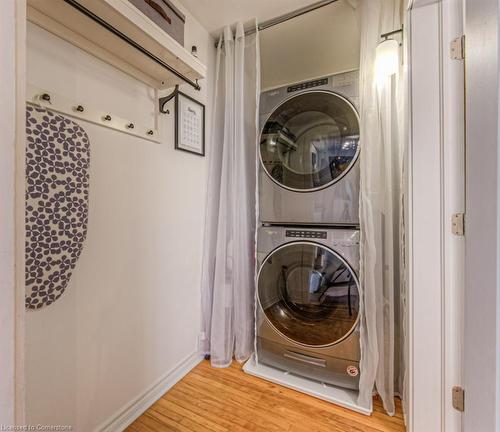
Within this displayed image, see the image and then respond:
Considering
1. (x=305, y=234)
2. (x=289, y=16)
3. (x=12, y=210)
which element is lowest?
(x=305, y=234)

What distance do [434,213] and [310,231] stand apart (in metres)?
0.58

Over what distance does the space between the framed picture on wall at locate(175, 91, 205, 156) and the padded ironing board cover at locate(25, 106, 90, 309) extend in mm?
575

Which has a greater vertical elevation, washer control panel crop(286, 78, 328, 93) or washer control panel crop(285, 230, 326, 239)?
washer control panel crop(286, 78, 328, 93)

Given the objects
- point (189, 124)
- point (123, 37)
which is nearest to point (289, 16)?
point (189, 124)

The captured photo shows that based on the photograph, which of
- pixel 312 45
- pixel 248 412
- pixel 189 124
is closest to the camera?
pixel 248 412

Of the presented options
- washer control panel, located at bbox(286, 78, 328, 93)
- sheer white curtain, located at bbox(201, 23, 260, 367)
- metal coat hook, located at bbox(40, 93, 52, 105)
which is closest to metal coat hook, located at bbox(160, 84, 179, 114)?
sheer white curtain, located at bbox(201, 23, 260, 367)

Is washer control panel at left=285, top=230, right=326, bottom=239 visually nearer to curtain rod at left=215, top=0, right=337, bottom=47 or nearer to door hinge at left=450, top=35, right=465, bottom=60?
door hinge at left=450, top=35, right=465, bottom=60

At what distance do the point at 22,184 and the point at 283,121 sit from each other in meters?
1.41

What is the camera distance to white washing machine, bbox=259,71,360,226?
136 cm

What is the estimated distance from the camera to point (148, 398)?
4.25 ft

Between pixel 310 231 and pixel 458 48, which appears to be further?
pixel 310 231

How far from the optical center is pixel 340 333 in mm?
1342

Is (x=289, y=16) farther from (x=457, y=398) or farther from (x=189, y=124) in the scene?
(x=457, y=398)

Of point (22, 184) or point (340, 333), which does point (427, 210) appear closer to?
point (340, 333)
